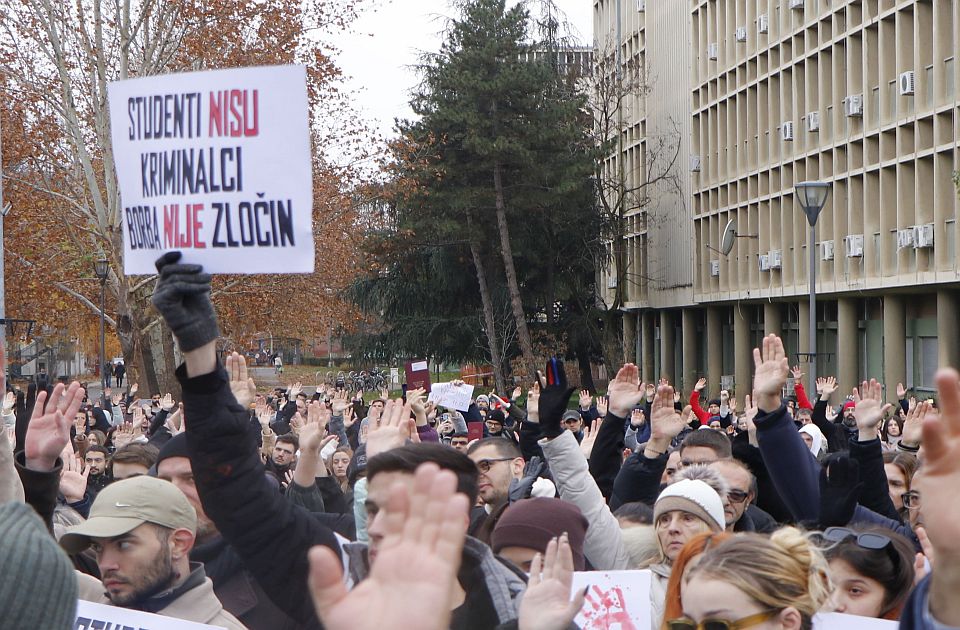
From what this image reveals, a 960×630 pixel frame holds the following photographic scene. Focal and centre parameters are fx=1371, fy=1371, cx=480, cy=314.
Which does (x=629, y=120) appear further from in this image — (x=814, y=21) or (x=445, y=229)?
(x=814, y=21)

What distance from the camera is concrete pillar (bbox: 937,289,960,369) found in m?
30.5

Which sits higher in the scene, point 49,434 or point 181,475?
point 49,434

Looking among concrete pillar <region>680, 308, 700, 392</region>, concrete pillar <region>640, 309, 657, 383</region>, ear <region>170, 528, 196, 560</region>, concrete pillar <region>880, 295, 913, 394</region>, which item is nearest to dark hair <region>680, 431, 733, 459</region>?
ear <region>170, 528, 196, 560</region>

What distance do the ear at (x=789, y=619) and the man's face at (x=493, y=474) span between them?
10.4 feet

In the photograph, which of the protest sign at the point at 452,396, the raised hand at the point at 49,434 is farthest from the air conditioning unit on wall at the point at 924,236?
the raised hand at the point at 49,434

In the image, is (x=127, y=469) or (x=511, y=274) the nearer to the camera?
(x=127, y=469)

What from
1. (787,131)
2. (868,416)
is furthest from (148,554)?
(787,131)

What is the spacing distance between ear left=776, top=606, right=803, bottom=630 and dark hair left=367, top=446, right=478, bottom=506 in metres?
0.96

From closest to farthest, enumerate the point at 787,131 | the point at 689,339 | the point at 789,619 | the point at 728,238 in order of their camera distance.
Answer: the point at 789,619 < the point at 787,131 < the point at 728,238 < the point at 689,339

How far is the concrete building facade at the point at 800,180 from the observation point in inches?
1210

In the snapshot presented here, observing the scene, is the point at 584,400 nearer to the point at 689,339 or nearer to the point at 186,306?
the point at 186,306

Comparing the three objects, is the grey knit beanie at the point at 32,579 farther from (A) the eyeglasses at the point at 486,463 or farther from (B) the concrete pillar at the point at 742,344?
(B) the concrete pillar at the point at 742,344

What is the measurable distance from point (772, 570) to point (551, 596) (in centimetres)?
65

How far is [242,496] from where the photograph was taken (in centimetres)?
397
